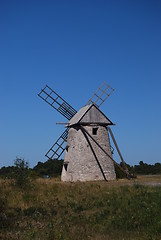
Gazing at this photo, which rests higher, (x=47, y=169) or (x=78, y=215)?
(x=47, y=169)

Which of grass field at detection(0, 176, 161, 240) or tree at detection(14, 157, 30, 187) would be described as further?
tree at detection(14, 157, 30, 187)

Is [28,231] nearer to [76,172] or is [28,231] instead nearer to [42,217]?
[42,217]

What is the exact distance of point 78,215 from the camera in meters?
9.78

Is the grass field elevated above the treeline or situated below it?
below

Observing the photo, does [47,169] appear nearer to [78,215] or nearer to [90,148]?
[90,148]

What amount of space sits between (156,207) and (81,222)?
105 inches

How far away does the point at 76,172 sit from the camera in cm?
2458

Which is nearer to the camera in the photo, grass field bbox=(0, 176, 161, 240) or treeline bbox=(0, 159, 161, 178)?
grass field bbox=(0, 176, 161, 240)

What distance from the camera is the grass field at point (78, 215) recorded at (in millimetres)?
7441

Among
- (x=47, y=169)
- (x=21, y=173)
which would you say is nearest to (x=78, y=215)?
(x=21, y=173)

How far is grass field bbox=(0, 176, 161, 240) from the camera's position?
293 inches

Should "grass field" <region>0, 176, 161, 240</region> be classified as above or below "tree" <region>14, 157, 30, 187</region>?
below

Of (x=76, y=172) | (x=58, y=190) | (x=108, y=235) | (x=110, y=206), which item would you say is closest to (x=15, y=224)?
(x=108, y=235)

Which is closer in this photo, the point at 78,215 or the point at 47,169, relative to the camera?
the point at 78,215
